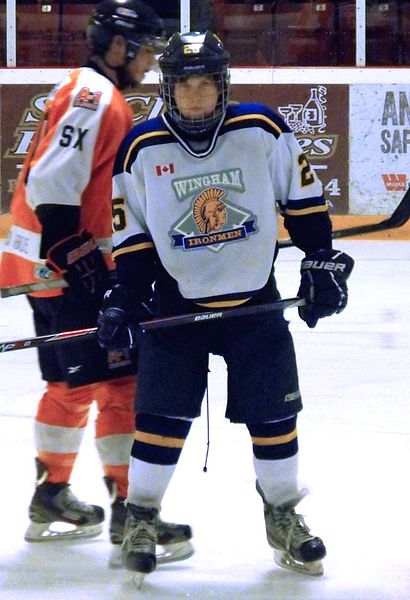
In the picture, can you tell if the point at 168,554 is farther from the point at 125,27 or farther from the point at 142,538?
the point at 125,27

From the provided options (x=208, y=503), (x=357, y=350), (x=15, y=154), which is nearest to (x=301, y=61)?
(x=15, y=154)

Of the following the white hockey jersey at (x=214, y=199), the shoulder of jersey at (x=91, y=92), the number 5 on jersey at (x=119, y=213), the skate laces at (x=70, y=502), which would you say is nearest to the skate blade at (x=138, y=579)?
the skate laces at (x=70, y=502)

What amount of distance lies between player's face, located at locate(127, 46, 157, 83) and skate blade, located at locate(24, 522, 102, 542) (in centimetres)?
91

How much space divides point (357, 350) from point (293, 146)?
213 cm

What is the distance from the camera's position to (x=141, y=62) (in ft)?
7.74

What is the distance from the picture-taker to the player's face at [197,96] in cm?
202

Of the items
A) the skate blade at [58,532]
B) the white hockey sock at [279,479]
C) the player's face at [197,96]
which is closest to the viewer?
the player's face at [197,96]

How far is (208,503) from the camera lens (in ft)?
8.19

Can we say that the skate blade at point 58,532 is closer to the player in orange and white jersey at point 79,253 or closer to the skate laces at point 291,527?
the player in orange and white jersey at point 79,253

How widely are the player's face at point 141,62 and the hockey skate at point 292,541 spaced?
2.80 feet

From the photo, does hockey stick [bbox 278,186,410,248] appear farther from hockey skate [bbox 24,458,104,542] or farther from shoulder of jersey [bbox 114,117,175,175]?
hockey skate [bbox 24,458,104,542]

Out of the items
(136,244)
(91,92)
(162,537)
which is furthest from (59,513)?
(91,92)

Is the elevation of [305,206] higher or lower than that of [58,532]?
higher

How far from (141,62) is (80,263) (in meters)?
0.44
